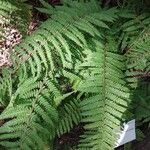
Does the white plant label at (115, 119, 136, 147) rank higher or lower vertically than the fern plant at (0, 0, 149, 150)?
lower

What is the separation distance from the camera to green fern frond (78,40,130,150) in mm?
2920

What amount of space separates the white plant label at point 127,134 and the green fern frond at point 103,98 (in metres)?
0.06

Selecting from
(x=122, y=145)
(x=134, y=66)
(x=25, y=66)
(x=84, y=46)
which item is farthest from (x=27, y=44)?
(x=122, y=145)

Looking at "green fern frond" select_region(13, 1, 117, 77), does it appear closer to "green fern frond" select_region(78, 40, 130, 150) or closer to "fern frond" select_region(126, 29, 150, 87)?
"green fern frond" select_region(78, 40, 130, 150)

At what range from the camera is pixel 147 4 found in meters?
3.45

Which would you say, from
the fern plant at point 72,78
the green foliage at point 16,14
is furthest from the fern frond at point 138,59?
the green foliage at point 16,14

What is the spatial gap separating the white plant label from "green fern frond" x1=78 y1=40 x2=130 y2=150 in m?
0.06

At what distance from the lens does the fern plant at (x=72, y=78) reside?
2.94 meters

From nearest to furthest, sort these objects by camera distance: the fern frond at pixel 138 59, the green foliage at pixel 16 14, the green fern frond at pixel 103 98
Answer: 1. the green fern frond at pixel 103 98
2. the fern frond at pixel 138 59
3. the green foliage at pixel 16 14

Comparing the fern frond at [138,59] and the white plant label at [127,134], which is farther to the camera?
the fern frond at [138,59]

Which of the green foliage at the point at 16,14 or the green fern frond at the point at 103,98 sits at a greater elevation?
the green foliage at the point at 16,14

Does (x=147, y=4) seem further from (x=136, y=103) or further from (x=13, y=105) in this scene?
(x=13, y=105)

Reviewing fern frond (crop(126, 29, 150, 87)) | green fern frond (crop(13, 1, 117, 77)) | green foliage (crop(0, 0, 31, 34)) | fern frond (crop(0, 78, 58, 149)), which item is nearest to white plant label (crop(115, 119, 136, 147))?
fern frond (crop(126, 29, 150, 87))

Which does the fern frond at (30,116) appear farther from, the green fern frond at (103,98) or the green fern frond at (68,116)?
the green fern frond at (103,98)
